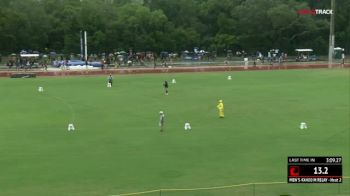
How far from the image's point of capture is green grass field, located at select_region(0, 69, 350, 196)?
21.6m

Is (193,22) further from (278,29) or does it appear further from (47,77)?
(47,77)

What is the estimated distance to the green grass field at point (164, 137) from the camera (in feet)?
70.8

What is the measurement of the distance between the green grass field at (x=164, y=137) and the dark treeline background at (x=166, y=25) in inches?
1044
